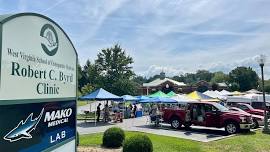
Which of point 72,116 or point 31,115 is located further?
point 72,116

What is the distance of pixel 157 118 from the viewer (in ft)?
75.4

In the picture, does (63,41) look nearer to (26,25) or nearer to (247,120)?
(26,25)

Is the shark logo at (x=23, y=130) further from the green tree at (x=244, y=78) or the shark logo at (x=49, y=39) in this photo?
the green tree at (x=244, y=78)

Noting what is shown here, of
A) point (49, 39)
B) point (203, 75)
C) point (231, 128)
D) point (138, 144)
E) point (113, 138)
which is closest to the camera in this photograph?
point (49, 39)

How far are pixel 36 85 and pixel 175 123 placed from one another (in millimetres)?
18158

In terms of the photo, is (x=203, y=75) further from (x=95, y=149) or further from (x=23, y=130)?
(x=23, y=130)

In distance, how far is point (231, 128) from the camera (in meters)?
19.8

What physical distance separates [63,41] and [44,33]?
31.5 inches

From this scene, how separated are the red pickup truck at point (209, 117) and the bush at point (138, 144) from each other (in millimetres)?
9490

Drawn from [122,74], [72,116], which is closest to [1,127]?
[72,116]

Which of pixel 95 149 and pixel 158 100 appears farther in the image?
pixel 158 100

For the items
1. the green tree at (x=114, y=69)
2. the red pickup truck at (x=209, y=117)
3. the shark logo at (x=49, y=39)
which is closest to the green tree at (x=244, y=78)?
the green tree at (x=114, y=69)

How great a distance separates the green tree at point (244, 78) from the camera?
105 m

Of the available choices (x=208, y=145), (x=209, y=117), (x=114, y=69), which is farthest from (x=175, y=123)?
(x=114, y=69)
